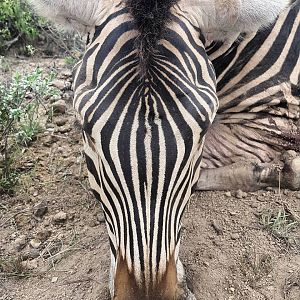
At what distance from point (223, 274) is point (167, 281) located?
1062 mm

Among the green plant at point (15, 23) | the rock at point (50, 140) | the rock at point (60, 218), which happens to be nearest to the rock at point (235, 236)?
the rock at point (60, 218)

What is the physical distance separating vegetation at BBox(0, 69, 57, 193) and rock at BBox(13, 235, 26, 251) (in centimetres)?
63

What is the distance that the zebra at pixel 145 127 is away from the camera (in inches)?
101

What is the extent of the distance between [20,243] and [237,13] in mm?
2325

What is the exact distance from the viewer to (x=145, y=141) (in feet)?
8.29

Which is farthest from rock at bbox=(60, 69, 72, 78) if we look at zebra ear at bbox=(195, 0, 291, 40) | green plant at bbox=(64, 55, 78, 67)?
zebra ear at bbox=(195, 0, 291, 40)

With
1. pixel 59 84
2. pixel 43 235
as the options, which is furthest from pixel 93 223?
pixel 59 84

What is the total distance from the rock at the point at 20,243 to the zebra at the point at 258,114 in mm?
1498

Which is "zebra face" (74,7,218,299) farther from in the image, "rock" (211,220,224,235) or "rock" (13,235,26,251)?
"rock" (13,235,26,251)

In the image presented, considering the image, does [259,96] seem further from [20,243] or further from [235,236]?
[20,243]

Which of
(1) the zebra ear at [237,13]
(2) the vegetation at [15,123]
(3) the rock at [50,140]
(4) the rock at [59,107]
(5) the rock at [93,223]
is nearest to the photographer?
(1) the zebra ear at [237,13]

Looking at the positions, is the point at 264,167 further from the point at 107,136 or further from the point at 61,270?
the point at 107,136

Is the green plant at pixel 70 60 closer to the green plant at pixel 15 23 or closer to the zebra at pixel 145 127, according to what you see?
the green plant at pixel 15 23

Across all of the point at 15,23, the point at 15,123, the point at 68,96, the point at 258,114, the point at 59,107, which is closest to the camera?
the point at 258,114
